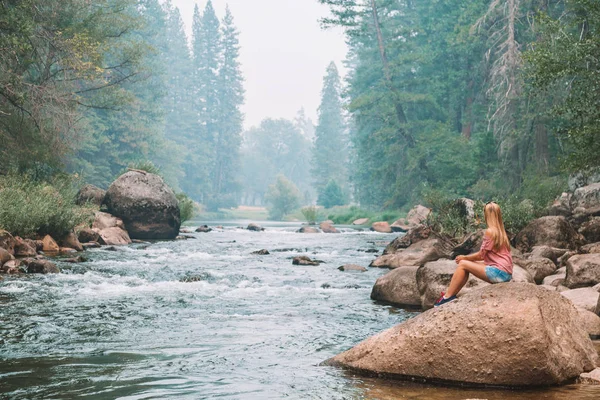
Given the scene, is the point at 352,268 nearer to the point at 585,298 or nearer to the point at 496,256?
the point at 585,298

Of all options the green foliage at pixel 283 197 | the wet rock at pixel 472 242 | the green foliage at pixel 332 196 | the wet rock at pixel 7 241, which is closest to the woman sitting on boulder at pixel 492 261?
the wet rock at pixel 472 242

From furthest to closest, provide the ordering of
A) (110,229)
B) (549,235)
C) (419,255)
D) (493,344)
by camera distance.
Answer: (110,229) < (419,255) < (549,235) < (493,344)

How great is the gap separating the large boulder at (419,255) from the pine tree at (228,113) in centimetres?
7748

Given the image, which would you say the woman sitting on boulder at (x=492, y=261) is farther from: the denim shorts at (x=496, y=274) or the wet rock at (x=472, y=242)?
the wet rock at (x=472, y=242)

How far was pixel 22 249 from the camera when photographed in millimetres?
14750

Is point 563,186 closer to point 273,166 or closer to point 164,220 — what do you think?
point 164,220

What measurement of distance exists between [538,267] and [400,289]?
3.00 metres

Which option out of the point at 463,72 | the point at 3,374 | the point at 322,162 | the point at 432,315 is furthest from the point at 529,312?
the point at 322,162

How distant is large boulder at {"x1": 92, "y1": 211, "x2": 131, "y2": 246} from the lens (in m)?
21.0

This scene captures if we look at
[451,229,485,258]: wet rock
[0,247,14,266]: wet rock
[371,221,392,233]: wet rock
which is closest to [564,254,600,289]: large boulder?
[451,229,485,258]: wet rock

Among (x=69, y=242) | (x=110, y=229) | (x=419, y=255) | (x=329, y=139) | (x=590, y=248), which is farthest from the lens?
(x=329, y=139)

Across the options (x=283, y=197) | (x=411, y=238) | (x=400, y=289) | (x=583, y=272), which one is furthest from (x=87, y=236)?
(x=283, y=197)

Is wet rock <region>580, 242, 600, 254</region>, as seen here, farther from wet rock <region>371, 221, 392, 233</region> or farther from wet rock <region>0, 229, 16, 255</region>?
wet rock <region>371, 221, 392, 233</region>

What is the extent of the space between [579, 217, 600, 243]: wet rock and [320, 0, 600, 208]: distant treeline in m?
5.02
